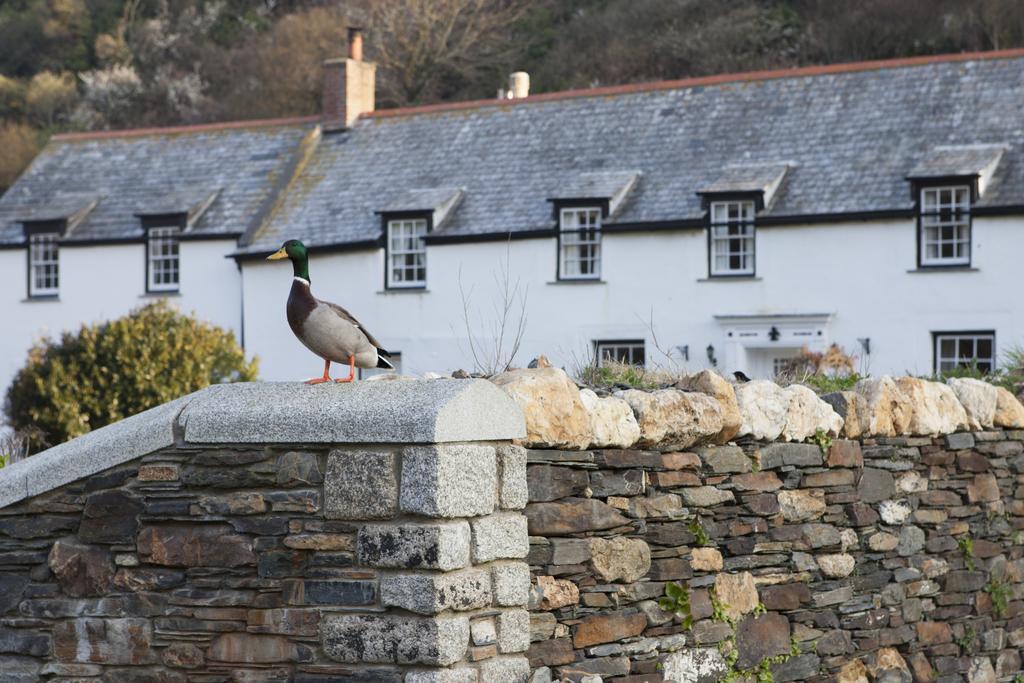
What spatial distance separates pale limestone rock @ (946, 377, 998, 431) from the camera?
9547 millimetres

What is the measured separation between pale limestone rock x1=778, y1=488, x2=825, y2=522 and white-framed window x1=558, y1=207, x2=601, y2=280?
1686 cm

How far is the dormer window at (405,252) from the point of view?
2648 centimetres

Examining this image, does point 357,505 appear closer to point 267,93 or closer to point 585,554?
point 585,554

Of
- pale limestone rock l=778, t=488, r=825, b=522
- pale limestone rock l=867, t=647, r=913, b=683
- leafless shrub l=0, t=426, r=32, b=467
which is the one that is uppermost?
leafless shrub l=0, t=426, r=32, b=467

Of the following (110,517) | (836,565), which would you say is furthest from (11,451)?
(836,565)

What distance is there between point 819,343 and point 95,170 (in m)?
15.5

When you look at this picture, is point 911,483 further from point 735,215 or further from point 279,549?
point 735,215

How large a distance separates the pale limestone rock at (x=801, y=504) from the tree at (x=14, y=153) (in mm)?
38292

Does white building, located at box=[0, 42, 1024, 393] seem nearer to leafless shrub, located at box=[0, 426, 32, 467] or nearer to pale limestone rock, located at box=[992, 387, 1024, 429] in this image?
pale limestone rock, located at box=[992, 387, 1024, 429]

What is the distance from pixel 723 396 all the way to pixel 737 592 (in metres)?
0.97

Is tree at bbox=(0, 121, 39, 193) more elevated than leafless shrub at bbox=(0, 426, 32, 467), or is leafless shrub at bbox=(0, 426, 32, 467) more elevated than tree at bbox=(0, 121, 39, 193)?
tree at bbox=(0, 121, 39, 193)

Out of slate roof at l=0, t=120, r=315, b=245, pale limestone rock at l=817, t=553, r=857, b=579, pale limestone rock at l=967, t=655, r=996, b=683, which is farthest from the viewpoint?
slate roof at l=0, t=120, r=315, b=245

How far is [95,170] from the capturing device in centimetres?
3172

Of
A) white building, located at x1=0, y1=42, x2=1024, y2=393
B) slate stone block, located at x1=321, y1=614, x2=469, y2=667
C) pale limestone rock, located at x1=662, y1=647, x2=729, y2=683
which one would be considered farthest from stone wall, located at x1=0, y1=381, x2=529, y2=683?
white building, located at x1=0, y1=42, x2=1024, y2=393
